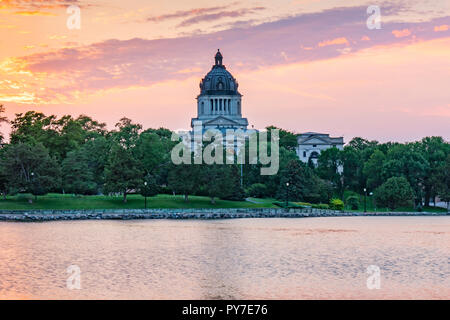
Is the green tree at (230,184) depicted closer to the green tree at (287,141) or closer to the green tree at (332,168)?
the green tree at (332,168)

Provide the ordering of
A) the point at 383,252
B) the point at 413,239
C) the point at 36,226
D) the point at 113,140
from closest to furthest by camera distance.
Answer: the point at 383,252 < the point at 413,239 < the point at 36,226 < the point at 113,140

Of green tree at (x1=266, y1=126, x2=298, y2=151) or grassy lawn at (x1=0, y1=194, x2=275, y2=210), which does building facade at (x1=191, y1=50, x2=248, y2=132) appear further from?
grassy lawn at (x1=0, y1=194, x2=275, y2=210)

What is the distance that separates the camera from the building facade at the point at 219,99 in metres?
194

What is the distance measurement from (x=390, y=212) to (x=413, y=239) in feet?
147

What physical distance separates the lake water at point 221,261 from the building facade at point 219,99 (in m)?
118

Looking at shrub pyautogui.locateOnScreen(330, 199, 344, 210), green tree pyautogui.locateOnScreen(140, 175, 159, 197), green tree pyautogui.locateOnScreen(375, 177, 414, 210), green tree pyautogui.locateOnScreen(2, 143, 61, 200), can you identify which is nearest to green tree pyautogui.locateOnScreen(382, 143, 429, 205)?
green tree pyautogui.locateOnScreen(375, 177, 414, 210)

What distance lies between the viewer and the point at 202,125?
191 m

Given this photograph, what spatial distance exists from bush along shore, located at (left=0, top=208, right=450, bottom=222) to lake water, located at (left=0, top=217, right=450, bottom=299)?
8.79m

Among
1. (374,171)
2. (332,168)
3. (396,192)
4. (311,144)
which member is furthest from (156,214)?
(311,144)

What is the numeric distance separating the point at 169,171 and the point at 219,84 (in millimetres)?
90707

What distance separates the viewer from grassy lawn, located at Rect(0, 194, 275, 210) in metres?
93.5

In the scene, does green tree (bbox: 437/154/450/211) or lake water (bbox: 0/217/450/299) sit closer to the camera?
lake water (bbox: 0/217/450/299)
